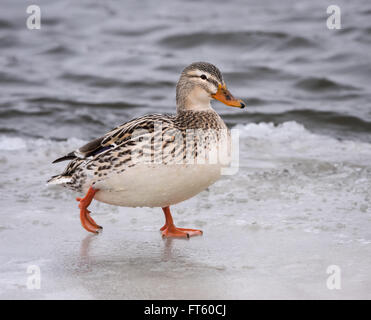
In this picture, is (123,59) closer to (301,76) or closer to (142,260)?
(301,76)

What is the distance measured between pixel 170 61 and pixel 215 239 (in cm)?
827

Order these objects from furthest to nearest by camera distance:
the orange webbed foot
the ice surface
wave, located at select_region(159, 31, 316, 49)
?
1. wave, located at select_region(159, 31, 316, 49)
2. the orange webbed foot
3. the ice surface

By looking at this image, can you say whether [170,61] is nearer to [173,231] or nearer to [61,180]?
[61,180]

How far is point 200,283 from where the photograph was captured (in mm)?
3908

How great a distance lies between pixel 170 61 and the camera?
12.6 meters

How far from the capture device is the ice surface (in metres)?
3.84

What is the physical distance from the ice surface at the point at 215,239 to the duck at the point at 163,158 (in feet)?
0.93

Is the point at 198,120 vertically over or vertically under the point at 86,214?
over

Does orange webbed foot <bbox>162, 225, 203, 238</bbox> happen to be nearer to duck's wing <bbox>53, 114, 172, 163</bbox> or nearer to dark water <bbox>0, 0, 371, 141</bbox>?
duck's wing <bbox>53, 114, 172, 163</bbox>

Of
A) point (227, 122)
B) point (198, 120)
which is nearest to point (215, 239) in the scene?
point (198, 120)

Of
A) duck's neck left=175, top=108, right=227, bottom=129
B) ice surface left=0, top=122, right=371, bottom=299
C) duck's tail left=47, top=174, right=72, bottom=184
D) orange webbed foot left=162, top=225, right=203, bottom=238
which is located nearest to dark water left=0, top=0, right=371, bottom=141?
ice surface left=0, top=122, right=371, bottom=299

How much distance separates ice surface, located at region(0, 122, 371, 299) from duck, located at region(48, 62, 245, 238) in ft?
0.93

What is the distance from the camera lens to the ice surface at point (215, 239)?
3.84 m

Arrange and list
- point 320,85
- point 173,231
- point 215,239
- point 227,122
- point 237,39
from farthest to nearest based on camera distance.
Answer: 1. point 237,39
2. point 320,85
3. point 227,122
4. point 173,231
5. point 215,239
